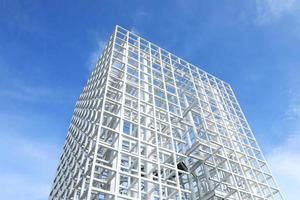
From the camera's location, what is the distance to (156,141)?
12.1 meters

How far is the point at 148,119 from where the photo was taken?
13852mm

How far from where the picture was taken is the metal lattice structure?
34.8 feet

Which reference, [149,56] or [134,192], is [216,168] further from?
[149,56]

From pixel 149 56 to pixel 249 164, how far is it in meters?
10.2

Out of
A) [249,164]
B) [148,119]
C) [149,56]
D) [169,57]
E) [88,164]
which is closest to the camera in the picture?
[88,164]

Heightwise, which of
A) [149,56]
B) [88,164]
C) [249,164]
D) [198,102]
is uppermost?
[149,56]

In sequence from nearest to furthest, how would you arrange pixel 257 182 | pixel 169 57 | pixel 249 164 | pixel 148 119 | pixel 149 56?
pixel 148 119 < pixel 257 182 < pixel 249 164 < pixel 149 56 < pixel 169 57

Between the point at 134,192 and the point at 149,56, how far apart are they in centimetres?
1125

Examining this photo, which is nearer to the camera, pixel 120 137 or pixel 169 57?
pixel 120 137

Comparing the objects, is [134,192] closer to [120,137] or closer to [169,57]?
[120,137]

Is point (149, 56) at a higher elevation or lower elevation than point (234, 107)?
higher

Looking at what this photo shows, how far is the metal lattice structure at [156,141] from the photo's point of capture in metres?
10.6

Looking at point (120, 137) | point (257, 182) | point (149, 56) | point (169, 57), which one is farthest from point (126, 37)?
point (257, 182)

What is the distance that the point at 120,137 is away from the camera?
10.9 m
